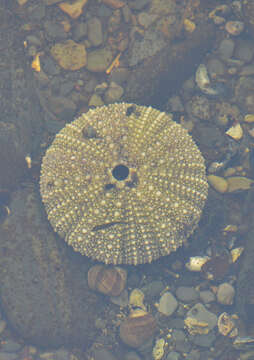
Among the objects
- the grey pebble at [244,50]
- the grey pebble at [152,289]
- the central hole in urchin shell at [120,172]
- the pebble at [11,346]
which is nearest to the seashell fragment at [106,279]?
the grey pebble at [152,289]

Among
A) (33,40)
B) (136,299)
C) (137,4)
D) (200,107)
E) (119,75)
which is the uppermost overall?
(137,4)

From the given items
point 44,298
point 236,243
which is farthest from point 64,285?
point 236,243

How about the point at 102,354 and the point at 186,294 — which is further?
the point at 186,294

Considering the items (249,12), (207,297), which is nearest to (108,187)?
(207,297)

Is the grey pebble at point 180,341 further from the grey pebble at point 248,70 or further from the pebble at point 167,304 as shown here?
the grey pebble at point 248,70

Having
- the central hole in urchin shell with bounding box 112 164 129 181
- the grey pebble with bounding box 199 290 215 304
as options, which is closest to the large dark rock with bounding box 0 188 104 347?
the central hole in urchin shell with bounding box 112 164 129 181

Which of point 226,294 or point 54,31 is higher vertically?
point 54,31

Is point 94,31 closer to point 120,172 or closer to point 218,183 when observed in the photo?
point 120,172

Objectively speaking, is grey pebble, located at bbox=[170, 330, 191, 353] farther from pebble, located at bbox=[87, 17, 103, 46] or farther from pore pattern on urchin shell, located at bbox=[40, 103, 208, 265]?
pebble, located at bbox=[87, 17, 103, 46]
